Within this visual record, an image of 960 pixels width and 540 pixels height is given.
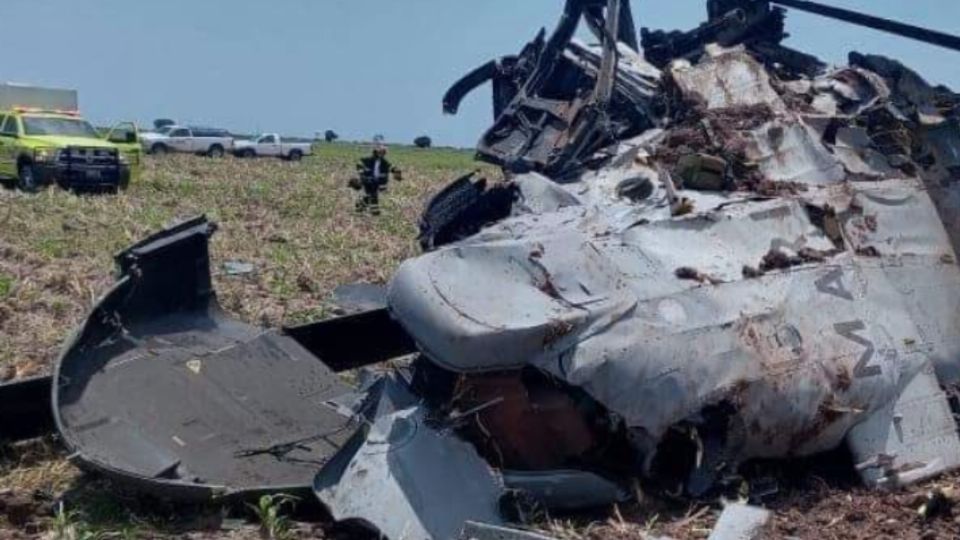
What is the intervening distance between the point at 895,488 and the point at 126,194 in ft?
51.4

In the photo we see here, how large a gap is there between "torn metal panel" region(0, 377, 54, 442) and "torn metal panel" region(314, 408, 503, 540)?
1.38m

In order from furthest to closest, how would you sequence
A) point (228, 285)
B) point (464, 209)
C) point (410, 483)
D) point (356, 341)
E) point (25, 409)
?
point (228, 285) < point (356, 341) < point (464, 209) < point (25, 409) < point (410, 483)

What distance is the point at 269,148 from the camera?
43.2 meters

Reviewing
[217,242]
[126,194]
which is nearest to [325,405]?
[217,242]

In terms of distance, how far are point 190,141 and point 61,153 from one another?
928 inches

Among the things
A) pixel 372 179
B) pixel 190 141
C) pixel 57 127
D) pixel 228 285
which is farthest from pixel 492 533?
pixel 190 141

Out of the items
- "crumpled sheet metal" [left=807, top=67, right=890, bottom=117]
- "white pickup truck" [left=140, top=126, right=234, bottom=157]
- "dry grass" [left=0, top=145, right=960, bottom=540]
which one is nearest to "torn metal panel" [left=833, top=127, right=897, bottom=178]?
"crumpled sheet metal" [left=807, top=67, right=890, bottom=117]

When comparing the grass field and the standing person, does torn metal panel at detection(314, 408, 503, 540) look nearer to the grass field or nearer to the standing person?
the grass field

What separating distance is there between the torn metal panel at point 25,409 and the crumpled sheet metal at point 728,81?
3512 mm

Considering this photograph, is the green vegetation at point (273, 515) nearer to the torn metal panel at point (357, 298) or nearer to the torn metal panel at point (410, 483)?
the torn metal panel at point (410, 483)

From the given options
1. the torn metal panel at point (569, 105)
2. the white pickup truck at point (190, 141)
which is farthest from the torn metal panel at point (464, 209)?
the white pickup truck at point (190, 141)

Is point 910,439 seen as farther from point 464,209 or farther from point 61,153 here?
point 61,153

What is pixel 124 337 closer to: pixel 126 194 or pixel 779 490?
pixel 779 490

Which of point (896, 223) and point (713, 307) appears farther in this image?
point (896, 223)
